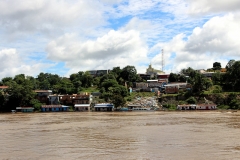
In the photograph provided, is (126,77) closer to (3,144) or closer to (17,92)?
(17,92)

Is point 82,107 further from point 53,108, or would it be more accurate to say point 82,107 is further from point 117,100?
point 117,100

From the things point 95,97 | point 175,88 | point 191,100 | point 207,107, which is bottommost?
point 207,107

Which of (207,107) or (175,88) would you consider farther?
(175,88)

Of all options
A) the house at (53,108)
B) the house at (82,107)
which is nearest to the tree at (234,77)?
the house at (82,107)

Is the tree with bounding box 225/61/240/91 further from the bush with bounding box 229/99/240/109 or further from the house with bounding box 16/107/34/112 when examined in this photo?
the house with bounding box 16/107/34/112

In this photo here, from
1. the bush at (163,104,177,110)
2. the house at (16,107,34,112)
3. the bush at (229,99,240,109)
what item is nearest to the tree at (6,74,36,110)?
the house at (16,107,34,112)

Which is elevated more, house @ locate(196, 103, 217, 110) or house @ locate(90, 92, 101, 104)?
house @ locate(90, 92, 101, 104)

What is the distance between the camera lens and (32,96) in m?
64.8

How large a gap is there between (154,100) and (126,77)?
70.4 feet

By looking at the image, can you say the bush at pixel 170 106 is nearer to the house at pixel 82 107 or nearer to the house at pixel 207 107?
the house at pixel 207 107

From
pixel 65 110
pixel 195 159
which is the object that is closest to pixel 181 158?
pixel 195 159

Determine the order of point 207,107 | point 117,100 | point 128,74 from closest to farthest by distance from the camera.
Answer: point 207,107
point 117,100
point 128,74

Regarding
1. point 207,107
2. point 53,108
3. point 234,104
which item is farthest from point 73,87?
point 234,104

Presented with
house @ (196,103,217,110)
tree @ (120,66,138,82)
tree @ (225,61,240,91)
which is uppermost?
tree @ (120,66,138,82)
